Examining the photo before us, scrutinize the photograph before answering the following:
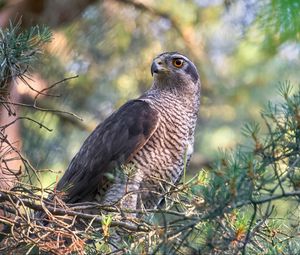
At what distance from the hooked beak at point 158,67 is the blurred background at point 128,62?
51.4 inches

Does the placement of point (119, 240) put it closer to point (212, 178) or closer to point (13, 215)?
point (13, 215)

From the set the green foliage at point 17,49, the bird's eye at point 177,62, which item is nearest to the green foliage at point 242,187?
the green foliage at point 17,49

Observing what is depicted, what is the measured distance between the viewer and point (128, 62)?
32.9ft

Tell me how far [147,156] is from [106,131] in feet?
1.37

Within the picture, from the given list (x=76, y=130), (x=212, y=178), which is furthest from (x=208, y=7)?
(x=212, y=178)

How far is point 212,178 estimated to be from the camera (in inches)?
134

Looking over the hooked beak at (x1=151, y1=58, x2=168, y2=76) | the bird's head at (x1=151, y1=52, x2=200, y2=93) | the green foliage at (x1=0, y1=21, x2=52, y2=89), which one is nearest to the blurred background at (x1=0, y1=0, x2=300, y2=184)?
the bird's head at (x1=151, y1=52, x2=200, y2=93)

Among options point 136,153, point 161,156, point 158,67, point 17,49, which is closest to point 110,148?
point 136,153

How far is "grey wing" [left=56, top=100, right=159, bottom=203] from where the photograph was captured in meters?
5.59

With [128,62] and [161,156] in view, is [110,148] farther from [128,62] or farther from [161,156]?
[128,62]

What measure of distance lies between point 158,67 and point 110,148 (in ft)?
3.17

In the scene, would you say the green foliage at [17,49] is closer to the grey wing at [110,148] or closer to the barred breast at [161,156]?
the barred breast at [161,156]

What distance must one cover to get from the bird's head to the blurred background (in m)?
1.13

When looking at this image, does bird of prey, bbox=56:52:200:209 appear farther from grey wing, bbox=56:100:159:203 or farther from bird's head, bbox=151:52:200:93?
bird's head, bbox=151:52:200:93
